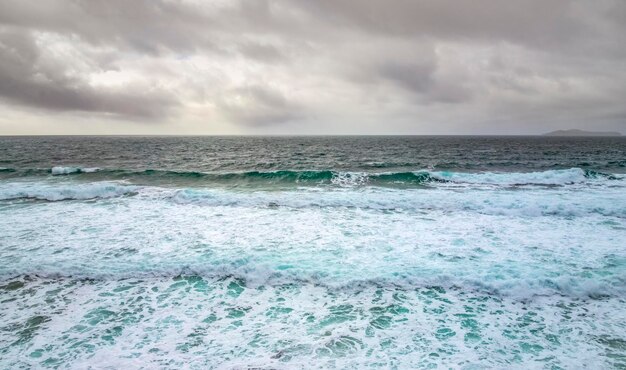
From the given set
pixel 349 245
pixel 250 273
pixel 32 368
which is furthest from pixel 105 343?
pixel 349 245

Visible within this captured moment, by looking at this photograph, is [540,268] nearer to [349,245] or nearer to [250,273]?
[349,245]

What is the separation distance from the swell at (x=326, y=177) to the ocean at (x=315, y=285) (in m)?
6.98

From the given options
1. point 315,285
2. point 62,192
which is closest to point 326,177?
point 62,192

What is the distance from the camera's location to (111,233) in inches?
439

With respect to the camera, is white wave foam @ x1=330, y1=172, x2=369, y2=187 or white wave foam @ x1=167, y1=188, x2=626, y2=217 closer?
white wave foam @ x1=167, y1=188, x2=626, y2=217

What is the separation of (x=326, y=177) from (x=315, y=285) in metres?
17.2

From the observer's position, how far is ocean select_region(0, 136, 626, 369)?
5203 millimetres

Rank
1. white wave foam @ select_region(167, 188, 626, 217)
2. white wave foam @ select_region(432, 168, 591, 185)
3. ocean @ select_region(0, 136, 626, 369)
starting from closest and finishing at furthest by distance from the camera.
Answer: ocean @ select_region(0, 136, 626, 369) → white wave foam @ select_region(167, 188, 626, 217) → white wave foam @ select_region(432, 168, 591, 185)

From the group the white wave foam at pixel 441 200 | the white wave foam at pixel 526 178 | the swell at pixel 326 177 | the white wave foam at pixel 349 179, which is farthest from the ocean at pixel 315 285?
the swell at pixel 326 177

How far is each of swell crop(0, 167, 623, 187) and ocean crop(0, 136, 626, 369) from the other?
698 cm

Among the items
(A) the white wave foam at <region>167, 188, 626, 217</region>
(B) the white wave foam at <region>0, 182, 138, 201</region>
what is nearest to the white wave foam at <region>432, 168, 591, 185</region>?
(A) the white wave foam at <region>167, 188, 626, 217</region>

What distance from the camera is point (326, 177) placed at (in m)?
24.3

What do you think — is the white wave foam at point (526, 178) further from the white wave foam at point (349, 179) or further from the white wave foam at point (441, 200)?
the white wave foam at point (349, 179)

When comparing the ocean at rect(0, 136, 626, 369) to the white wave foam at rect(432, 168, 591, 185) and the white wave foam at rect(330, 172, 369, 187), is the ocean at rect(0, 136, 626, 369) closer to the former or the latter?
the white wave foam at rect(432, 168, 591, 185)
